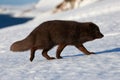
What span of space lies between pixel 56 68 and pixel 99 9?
2451 centimetres

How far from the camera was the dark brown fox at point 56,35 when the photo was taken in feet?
34.0

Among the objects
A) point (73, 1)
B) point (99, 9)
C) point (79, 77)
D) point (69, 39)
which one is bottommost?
point (79, 77)

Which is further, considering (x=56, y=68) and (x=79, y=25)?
(x=79, y=25)

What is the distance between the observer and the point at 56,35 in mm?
10398

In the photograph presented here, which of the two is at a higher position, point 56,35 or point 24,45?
point 56,35

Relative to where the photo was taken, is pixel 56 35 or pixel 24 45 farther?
pixel 24 45

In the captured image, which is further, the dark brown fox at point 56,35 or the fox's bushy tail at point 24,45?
the fox's bushy tail at point 24,45

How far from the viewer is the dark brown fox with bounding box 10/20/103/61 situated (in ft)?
34.0

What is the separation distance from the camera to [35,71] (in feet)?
31.1

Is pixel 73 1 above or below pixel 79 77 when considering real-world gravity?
above

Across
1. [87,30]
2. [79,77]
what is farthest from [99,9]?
[79,77]

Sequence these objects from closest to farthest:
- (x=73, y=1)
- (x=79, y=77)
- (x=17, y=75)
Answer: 1. (x=79, y=77)
2. (x=17, y=75)
3. (x=73, y=1)

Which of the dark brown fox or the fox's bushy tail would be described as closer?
the dark brown fox

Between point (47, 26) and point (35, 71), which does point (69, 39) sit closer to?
point (47, 26)
